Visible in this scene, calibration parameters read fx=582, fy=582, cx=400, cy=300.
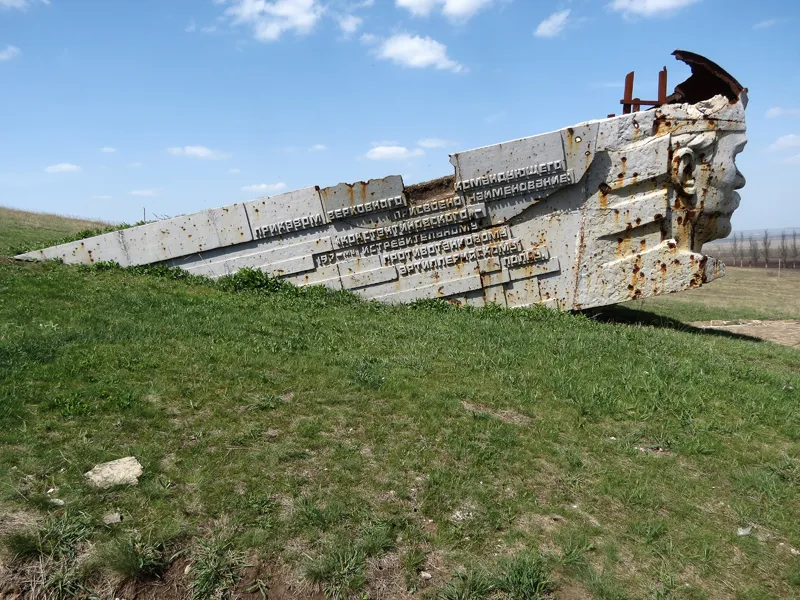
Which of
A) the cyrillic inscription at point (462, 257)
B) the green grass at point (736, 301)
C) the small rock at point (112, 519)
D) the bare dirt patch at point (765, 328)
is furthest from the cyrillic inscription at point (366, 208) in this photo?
the small rock at point (112, 519)

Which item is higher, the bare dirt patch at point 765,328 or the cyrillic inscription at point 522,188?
the cyrillic inscription at point 522,188

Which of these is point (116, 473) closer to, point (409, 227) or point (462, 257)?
point (409, 227)

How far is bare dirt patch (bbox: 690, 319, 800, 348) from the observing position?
1024cm

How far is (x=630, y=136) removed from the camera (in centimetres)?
908

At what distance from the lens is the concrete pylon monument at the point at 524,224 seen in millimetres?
9078

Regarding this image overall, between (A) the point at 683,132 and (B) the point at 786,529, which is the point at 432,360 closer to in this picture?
(B) the point at 786,529

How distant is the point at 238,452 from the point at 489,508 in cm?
185

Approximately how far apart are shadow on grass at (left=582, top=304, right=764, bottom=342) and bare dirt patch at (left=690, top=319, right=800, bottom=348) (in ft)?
1.18

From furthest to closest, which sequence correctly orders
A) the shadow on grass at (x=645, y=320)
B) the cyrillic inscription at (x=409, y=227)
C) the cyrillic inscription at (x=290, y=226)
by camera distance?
the shadow on grass at (x=645, y=320)
the cyrillic inscription at (x=290, y=226)
the cyrillic inscription at (x=409, y=227)

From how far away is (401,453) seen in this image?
446cm

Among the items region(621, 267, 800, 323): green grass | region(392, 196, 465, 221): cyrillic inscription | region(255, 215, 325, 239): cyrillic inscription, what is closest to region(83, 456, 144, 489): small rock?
region(255, 215, 325, 239): cyrillic inscription

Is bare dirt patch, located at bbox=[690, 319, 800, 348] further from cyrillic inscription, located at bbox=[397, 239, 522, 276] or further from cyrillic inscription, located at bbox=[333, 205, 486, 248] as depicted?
cyrillic inscription, located at bbox=[333, 205, 486, 248]

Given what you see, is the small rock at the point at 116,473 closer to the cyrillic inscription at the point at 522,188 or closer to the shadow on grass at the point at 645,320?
the cyrillic inscription at the point at 522,188

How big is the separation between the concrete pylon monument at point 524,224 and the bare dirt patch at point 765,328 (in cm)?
208
